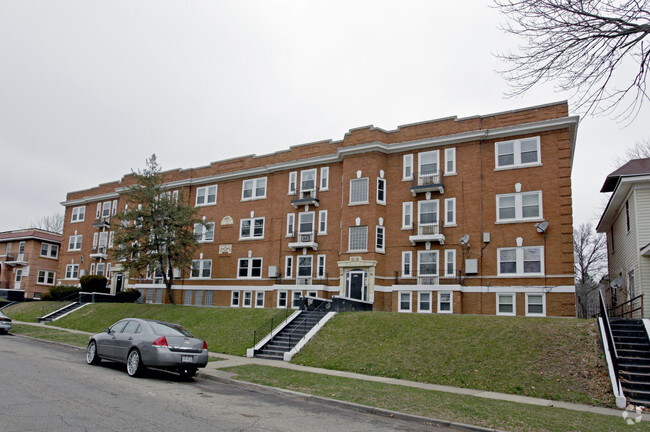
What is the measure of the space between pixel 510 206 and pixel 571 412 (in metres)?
17.6

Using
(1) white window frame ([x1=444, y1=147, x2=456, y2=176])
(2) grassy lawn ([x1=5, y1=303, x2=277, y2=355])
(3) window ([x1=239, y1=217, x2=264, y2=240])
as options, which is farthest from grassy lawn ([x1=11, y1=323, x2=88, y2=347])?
(1) white window frame ([x1=444, y1=147, x2=456, y2=176])

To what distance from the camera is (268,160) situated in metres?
37.9

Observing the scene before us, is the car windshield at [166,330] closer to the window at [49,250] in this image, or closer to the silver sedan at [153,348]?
the silver sedan at [153,348]

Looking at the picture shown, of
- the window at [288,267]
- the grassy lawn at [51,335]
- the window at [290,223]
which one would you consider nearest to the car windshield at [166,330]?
the grassy lawn at [51,335]

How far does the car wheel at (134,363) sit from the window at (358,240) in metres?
18.5

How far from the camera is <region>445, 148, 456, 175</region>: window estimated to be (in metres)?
29.7

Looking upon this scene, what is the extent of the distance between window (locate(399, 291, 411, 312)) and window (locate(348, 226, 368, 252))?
3.44 metres

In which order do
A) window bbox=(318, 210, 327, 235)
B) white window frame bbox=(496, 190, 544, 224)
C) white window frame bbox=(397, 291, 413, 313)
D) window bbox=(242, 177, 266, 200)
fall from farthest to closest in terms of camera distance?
window bbox=(242, 177, 266, 200) < window bbox=(318, 210, 327, 235) < white window frame bbox=(397, 291, 413, 313) < white window frame bbox=(496, 190, 544, 224)

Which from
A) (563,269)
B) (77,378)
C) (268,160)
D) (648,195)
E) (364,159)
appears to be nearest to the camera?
(77,378)

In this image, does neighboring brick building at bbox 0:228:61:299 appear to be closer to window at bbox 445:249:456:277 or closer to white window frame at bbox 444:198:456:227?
window at bbox 445:249:456:277

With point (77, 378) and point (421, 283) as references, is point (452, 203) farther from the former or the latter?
point (77, 378)

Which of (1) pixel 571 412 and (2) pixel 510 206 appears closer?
(1) pixel 571 412

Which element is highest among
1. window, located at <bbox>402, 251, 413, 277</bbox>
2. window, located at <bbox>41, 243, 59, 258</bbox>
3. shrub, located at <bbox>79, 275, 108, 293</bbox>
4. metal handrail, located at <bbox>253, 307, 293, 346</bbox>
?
window, located at <bbox>41, 243, 59, 258</bbox>

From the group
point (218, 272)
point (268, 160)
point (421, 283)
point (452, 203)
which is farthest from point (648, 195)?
point (218, 272)
